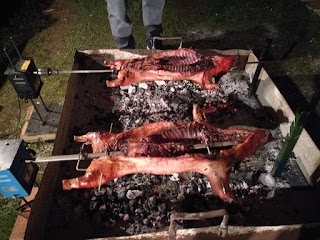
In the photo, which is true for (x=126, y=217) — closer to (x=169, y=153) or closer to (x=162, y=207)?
(x=162, y=207)

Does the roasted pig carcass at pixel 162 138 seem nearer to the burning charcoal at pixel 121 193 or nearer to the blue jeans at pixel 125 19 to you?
the burning charcoal at pixel 121 193

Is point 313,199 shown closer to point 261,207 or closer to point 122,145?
point 261,207

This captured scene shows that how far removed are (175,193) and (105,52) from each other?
8.78ft

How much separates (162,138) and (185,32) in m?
4.64

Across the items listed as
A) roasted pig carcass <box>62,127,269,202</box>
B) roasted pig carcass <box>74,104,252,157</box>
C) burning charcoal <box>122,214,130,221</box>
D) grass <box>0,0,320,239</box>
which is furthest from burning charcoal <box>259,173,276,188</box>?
grass <box>0,0,320,239</box>

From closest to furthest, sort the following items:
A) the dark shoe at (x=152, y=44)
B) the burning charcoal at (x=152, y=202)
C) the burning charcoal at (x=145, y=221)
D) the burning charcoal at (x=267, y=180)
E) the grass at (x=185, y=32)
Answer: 1. the burning charcoal at (x=145, y=221)
2. the burning charcoal at (x=152, y=202)
3. the burning charcoal at (x=267, y=180)
4. the dark shoe at (x=152, y=44)
5. the grass at (x=185, y=32)

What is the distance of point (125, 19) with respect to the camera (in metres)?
5.38

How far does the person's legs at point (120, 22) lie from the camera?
5164 mm

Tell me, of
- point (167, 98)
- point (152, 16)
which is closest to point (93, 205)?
point (167, 98)

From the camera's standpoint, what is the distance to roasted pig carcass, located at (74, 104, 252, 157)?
3.27 m

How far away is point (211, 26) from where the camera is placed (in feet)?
24.8

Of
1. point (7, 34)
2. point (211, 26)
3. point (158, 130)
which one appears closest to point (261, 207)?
point (158, 130)

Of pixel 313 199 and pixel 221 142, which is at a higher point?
pixel 221 142

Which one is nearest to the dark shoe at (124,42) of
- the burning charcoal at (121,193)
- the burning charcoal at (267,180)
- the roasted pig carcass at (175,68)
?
the roasted pig carcass at (175,68)
